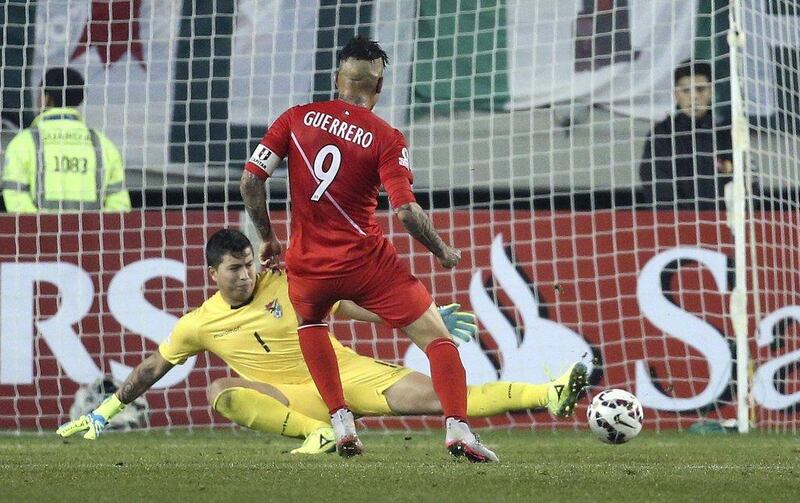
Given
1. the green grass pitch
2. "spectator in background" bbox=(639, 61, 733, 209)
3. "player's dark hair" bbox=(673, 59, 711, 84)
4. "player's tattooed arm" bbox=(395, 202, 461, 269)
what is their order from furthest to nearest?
"player's dark hair" bbox=(673, 59, 711, 84), "spectator in background" bbox=(639, 61, 733, 209), "player's tattooed arm" bbox=(395, 202, 461, 269), the green grass pitch

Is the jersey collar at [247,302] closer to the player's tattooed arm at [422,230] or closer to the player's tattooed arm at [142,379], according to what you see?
the player's tattooed arm at [142,379]

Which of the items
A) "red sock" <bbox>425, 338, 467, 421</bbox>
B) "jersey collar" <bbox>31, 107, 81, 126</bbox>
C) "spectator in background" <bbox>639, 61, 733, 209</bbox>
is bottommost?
"red sock" <bbox>425, 338, 467, 421</bbox>

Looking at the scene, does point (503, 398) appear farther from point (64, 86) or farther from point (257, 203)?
point (64, 86)

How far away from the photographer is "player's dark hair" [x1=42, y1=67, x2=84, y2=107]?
10281 mm

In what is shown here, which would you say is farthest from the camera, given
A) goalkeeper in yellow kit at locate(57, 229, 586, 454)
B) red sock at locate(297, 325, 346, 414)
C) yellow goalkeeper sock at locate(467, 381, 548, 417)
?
goalkeeper in yellow kit at locate(57, 229, 586, 454)

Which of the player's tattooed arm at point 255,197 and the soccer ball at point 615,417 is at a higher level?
the player's tattooed arm at point 255,197

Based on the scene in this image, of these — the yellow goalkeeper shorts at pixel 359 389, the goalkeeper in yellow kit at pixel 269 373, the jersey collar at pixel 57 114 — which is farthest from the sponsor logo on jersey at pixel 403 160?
the jersey collar at pixel 57 114

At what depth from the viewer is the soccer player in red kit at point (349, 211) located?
6.07 meters

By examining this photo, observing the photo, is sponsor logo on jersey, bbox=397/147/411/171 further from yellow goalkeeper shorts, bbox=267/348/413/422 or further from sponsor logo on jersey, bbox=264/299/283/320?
sponsor logo on jersey, bbox=264/299/283/320

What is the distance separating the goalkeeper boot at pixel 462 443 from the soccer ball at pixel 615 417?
117 cm

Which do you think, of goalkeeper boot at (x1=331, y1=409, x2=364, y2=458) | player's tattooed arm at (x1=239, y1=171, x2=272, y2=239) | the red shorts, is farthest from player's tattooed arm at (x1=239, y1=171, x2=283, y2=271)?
goalkeeper boot at (x1=331, y1=409, x2=364, y2=458)

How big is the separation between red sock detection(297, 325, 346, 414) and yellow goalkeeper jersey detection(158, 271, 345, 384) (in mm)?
1189

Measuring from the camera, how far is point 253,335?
24.8ft

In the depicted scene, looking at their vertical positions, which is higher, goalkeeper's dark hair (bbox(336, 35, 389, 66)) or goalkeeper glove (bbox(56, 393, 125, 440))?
goalkeeper's dark hair (bbox(336, 35, 389, 66))
